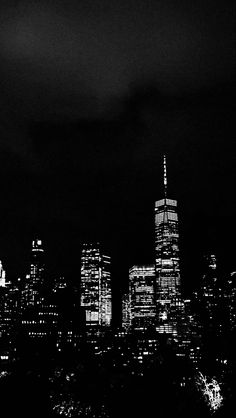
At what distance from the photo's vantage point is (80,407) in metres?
43.4

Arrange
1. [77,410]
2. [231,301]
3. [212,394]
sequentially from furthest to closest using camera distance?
[231,301] < [212,394] < [77,410]

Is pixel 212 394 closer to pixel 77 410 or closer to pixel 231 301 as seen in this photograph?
pixel 77 410

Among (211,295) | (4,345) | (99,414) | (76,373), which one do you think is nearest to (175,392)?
(99,414)

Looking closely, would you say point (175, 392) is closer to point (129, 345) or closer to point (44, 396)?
point (44, 396)

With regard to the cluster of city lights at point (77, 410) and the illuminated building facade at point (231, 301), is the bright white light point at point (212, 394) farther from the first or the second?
the illuminated building facade at point (231, 301)

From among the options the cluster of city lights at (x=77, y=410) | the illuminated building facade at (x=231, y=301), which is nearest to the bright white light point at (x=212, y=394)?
the cluster of city lights at (x=77, y=410)

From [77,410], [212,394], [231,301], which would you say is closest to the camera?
[77,410]

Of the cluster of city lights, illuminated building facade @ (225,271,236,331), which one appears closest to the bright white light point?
the cluster of city lights

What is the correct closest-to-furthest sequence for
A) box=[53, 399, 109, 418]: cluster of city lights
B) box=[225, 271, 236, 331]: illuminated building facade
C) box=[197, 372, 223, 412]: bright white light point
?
box=[53, 399, 109, 418]: cluster of city lights → box=[197, 372, 223, 412]: bright white light point → box=[225, 271, 236, 331]: illuminated building facade

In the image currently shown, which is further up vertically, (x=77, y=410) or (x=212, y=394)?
(x=212, y=394)

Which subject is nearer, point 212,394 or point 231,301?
point 212,394

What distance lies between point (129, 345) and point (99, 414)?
6327 cm

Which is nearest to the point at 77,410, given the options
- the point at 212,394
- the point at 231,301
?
the point at 212,394

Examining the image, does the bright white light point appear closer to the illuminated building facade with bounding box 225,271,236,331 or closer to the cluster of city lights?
the cluster of city lights
